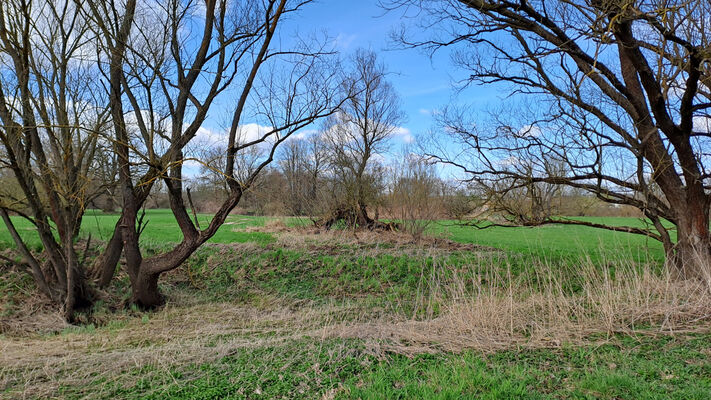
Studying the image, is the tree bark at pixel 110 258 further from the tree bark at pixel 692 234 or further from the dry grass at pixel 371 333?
the tree bark at pixel 692 234

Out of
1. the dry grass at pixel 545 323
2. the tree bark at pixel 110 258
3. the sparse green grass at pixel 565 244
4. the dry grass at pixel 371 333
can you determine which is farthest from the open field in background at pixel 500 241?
the dry grass at pixel 371 333

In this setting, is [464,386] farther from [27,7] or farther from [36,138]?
[27,7]

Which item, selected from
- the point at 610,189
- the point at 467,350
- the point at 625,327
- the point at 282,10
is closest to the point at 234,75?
the point at 282,10

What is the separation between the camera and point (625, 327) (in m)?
4.58

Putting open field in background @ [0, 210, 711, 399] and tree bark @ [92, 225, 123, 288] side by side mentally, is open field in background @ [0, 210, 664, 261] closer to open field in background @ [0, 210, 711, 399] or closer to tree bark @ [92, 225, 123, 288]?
tree bark @ [92, 225, 123, 288]

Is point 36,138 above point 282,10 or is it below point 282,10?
below

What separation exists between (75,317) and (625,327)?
8607 millimetres

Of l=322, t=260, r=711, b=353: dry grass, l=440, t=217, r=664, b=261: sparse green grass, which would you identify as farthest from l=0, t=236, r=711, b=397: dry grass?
l=440, t=217, r=664, b=261: sparse green grass

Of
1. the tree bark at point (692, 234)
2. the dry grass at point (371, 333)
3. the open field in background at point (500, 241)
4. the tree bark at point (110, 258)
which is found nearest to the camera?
the dry grass at point (371, 333)

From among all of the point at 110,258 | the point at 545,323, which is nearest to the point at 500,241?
the point at 545,323

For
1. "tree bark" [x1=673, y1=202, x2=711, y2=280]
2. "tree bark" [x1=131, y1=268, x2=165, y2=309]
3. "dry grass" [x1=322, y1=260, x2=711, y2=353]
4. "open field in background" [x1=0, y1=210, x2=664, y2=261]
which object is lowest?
"tree bark" [x1=131, y1=268, x2=165, y2=309]

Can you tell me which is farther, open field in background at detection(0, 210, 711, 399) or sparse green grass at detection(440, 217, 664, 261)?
sparse green grass at detection(440, 217, 664, 261)

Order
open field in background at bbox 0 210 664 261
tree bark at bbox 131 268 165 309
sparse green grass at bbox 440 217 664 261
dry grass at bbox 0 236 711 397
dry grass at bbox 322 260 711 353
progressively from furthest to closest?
open field in background at bbox 0 210 664 261 → sparse green grass at bbox 440 217 664 261 → tree bark at bbox 131 268 165 309 → dry grass at bbox 322 260 711 353 → dry grass at bbox 0 236 711 397

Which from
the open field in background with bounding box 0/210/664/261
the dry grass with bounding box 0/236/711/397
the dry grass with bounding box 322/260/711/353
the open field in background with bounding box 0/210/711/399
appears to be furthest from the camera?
the open field in background with bounding box 0/210/664/261
